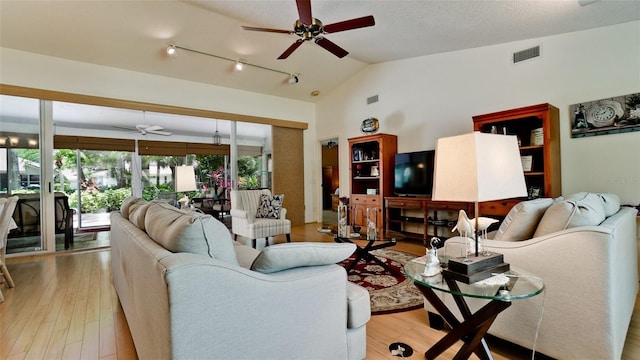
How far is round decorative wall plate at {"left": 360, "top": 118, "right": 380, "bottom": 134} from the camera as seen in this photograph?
5.35 metres

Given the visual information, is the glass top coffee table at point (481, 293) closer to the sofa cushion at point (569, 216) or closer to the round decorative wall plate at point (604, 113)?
the sofa cushion at point (569, 216)

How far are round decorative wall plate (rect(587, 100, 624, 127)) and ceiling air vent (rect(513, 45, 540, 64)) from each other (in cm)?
93

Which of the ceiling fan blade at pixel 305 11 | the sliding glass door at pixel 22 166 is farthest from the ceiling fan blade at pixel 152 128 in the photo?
the ceiling fan blade at pixel 305 11

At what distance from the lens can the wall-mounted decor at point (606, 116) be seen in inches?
114

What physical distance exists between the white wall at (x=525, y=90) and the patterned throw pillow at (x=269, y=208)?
2.43 meters

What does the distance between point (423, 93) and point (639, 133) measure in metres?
2.61

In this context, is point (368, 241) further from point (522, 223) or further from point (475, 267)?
point (475, 267)

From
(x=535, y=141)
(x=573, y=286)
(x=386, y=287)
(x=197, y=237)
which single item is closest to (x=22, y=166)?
(x=197, y=237)

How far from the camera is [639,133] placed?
2.88m

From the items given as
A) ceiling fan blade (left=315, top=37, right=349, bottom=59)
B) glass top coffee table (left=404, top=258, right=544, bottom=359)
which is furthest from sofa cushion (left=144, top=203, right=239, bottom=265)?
ceiling fan blade (left=315, top=37, right=349, bottom=59)

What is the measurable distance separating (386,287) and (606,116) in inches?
119

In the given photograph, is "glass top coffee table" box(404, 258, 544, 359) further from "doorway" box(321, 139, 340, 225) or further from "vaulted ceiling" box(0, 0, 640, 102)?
"doorway" box(321, 139, 340, 225)

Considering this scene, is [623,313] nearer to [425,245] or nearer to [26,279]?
[425,245]

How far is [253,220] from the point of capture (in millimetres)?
4242
